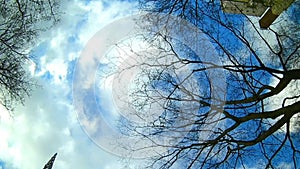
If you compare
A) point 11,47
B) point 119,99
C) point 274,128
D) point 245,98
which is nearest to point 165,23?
point 119,99

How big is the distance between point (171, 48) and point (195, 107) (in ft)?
5.41

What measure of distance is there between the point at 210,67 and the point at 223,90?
2.18ft

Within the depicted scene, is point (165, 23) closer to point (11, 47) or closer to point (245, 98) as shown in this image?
point (245, 98)

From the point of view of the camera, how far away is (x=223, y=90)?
332 inches

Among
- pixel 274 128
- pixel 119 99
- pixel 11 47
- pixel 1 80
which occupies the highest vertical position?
pixel 11 47

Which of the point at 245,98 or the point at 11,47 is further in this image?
the point at 11,47

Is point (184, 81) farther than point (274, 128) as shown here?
Yes

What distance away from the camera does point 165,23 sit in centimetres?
796

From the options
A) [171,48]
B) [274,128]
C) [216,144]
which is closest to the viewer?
[274,128]

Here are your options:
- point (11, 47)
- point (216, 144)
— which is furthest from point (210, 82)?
point (11, 47)

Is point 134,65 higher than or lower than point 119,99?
higher

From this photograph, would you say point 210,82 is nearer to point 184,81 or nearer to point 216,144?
point 184,81

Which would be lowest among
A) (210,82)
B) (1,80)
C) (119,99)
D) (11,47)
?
(119,99)

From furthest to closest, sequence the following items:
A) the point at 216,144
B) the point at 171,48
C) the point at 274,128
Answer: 1. the point at 171,48
2. the point at 216,144
3. the point at 274,128
